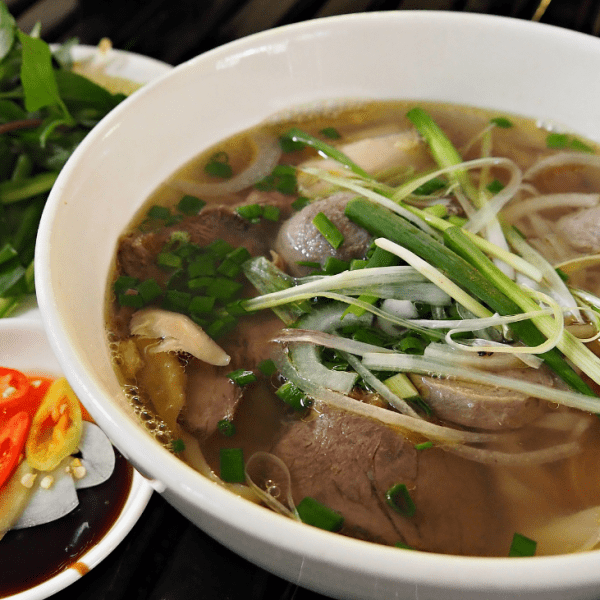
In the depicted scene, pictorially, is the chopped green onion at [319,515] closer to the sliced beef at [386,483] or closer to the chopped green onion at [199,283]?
the sliced beef at [386,483]

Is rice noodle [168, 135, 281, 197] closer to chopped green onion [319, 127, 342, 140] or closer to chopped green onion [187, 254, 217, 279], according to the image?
chopped green onion [319, 127, 342, 140]

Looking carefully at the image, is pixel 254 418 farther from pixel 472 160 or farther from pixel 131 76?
pixel 131 76

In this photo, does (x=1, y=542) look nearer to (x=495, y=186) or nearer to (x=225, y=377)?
(x=225, y=377)

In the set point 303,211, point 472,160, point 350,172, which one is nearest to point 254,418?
point 303,211

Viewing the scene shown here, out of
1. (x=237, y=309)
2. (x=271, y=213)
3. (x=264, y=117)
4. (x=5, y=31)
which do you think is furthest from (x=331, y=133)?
(x=5, y=31)

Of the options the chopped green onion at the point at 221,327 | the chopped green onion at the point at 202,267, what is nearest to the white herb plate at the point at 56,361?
→ the chopped green onion at the point at 221,327

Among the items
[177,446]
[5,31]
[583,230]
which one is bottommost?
[177,446]
